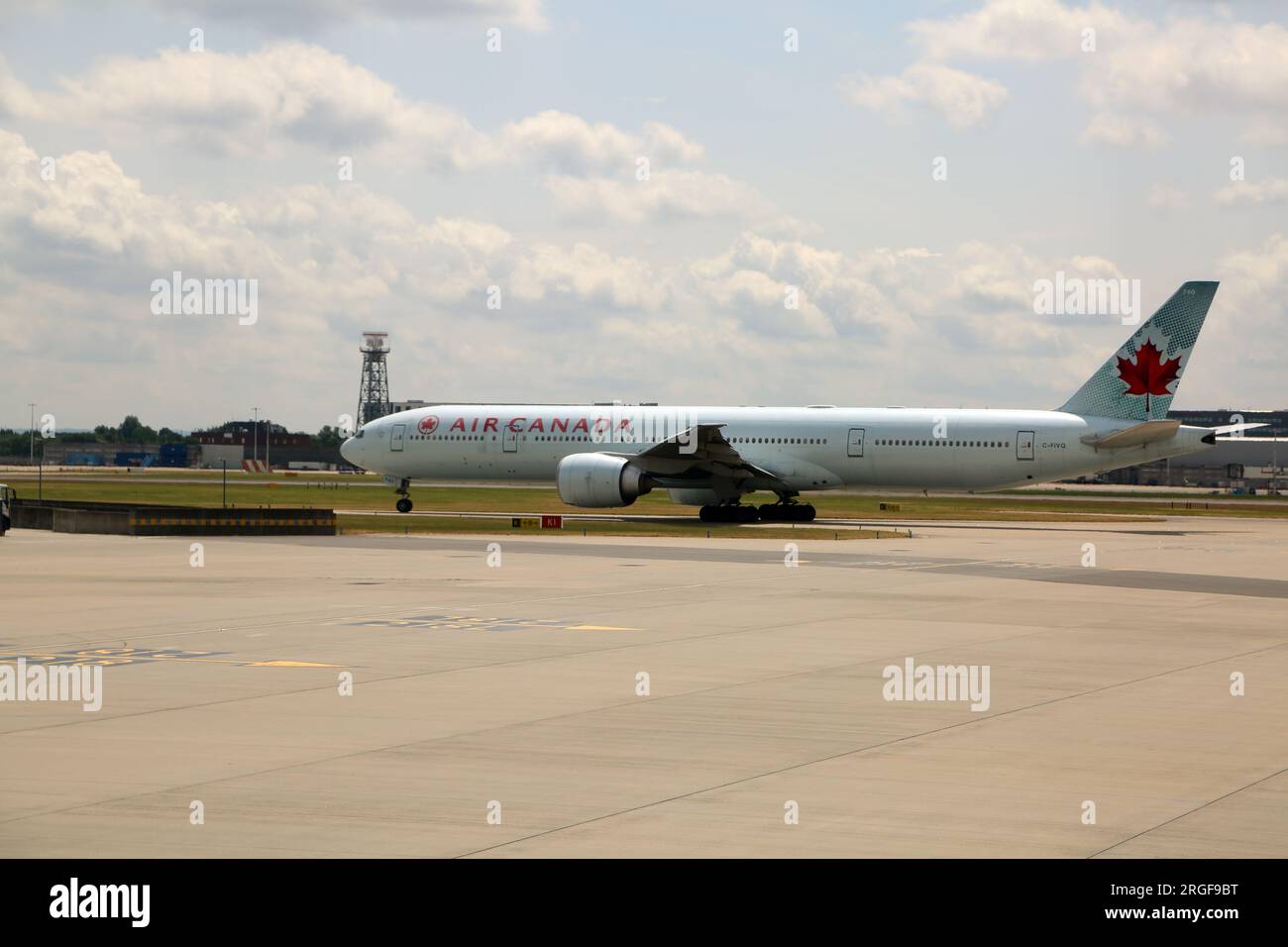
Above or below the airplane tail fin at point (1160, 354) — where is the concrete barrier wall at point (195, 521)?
below

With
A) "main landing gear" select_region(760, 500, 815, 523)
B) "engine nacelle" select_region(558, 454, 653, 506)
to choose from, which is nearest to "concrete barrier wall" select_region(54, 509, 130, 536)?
"engine nacelle" select_region(558, 454, 653, 506)

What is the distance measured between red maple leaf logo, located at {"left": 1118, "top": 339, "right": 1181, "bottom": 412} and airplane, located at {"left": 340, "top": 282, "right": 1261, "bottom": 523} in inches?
1.4

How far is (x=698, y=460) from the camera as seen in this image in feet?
173

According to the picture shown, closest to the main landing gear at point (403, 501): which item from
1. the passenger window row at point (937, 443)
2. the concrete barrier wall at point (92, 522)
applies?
the concrete barrier wall at point (92, 522)

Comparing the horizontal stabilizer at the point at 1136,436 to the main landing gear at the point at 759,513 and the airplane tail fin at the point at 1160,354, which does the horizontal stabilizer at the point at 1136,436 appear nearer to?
the airplane tail fin at the point at 1160,354

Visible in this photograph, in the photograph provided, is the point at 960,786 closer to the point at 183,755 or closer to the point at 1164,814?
the point at 1164,814

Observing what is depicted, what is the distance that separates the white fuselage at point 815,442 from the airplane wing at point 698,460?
175cm

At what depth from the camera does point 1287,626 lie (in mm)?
22734

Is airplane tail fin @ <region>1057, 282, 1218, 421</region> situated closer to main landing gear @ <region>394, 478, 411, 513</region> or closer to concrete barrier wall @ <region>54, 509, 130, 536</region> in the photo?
main landing gear @ <region>394, 478, 411, 513</region>

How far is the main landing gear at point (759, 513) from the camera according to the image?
54469 mm

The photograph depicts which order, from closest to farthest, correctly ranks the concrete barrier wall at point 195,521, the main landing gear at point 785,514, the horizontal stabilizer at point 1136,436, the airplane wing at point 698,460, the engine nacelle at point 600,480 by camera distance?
the concrete barrier wall at point 195,521 → the engine nacelle at point 600,480 → the airplane wing at point 698,460 → the horizontal stabilizer at point 1136,436 → the main landing gear at point 785,514

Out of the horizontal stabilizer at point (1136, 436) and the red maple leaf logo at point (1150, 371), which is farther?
the red maple leaf logo at point (1150, 371)

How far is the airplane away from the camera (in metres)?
51.9

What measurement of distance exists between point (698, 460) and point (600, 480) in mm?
3813
